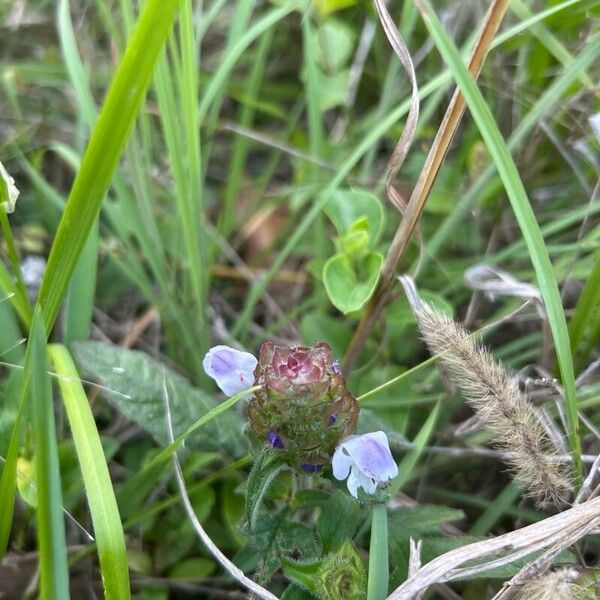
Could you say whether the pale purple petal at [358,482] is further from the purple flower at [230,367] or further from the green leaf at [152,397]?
the green leaf at [152,397]

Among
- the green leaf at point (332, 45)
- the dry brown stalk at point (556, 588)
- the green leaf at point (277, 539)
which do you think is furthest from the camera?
the green leaf at point (332, 45)

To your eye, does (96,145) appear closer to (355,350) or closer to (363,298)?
(363,298)

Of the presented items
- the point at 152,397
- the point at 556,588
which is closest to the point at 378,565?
the point at 556,588

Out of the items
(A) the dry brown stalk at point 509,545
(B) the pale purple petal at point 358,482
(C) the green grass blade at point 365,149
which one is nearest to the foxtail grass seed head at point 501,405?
(A) the dry brown stalk at point 509,545

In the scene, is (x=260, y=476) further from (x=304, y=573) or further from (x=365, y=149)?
(x=365, y=149)

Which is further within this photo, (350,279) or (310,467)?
(350,279)

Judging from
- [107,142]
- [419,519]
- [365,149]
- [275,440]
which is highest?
[107,142]

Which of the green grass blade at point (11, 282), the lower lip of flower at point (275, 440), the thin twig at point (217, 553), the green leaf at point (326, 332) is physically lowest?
the thin twig at point (217, 553)
